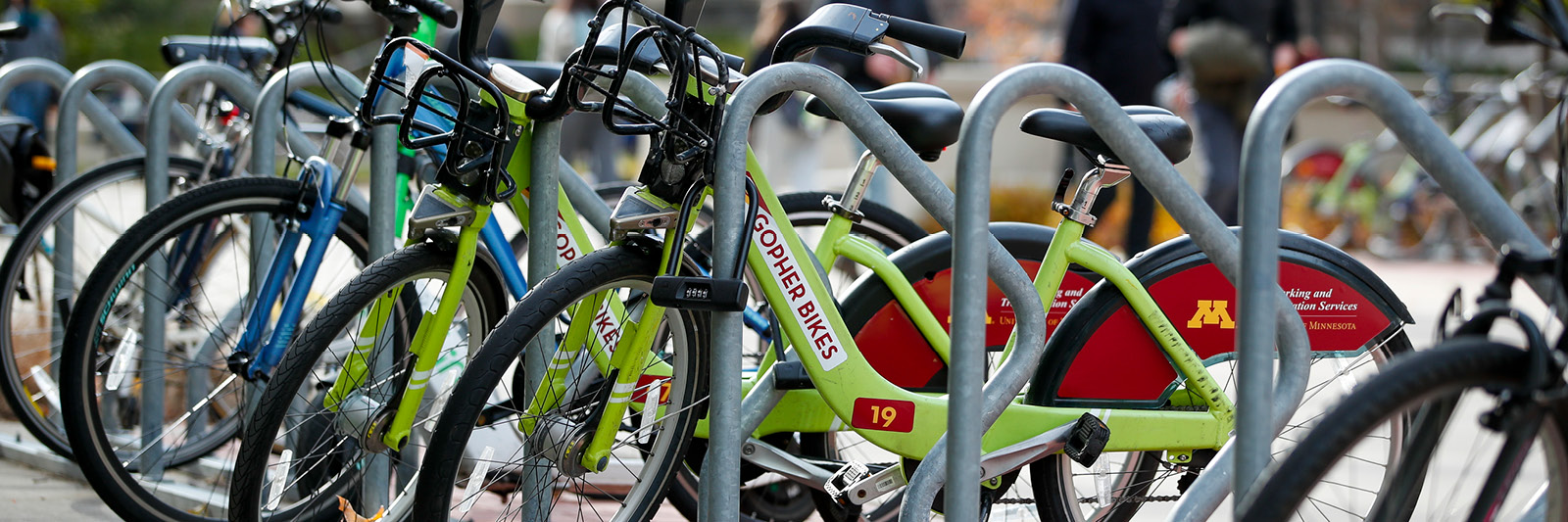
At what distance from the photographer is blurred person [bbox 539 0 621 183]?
9.39 meters

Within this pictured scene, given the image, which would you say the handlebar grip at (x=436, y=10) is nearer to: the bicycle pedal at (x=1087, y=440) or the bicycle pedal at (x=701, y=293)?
the bicycle pedal at (x=701, y=293)

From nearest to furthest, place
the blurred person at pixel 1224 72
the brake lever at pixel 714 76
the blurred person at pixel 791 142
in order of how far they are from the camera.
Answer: the brake lever at pixel 714 76 < the blurred person at pixel 1224 72 < the blurred person at pixel 791 142

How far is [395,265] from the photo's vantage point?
2676 mm

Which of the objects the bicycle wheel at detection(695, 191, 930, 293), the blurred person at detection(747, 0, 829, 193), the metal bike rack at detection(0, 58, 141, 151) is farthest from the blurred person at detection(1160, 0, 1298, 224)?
the metal bike rack at detection(0, 58, 141, 151)

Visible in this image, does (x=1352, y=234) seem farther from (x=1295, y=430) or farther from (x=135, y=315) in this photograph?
(x=135, y=315)

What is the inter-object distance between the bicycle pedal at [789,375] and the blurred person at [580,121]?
20.7 feet

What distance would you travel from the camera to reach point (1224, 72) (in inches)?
247

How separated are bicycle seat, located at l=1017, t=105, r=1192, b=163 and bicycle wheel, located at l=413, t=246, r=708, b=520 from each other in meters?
0.72

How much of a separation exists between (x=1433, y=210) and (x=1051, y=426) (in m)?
8.22

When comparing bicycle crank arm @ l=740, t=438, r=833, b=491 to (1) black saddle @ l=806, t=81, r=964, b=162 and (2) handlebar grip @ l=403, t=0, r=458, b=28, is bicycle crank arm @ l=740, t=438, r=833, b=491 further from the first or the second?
(2) handlebar grip @ l=403, t=0, r=458, b=28

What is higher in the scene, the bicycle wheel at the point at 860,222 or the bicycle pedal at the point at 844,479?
the bicycle wheel at the point at 860,222

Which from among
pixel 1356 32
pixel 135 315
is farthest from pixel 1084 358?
pixel 1356 32

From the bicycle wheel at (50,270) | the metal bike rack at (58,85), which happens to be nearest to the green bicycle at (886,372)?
the bicycle wheel at (50,270)

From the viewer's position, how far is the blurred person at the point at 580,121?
939 cm
